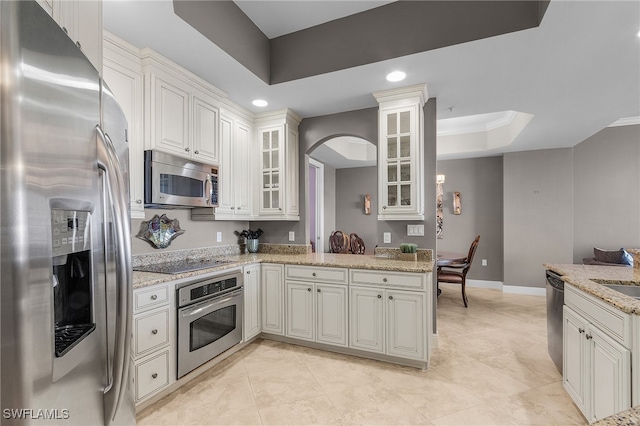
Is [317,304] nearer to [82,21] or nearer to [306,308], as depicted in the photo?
[306,308]

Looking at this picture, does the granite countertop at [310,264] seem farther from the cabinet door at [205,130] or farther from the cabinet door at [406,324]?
the cabinet door at [205,130]

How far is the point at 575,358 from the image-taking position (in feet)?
6.67

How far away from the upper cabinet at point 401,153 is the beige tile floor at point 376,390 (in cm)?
142

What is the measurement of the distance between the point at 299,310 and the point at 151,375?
1361 millimetres

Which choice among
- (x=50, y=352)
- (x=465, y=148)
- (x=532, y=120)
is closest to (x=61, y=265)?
(x=50, y=352)

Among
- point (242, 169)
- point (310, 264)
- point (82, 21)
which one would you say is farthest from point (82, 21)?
point (242, 169)

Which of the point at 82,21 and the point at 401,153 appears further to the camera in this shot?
the point at 401,153

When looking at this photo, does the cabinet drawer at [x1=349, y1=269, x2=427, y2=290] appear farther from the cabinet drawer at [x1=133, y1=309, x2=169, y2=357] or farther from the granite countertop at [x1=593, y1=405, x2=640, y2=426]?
the granite countertop at [x1=593, y1=405, x2=640, y2=426]

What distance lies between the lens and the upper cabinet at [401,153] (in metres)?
2.93

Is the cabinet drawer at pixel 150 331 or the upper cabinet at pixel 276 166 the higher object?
the upper cabinet at pixel 276 166

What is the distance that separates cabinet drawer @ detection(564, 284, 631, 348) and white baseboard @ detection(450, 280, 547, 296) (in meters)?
3.65

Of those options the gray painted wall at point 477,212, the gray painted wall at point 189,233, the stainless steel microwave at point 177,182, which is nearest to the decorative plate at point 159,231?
→ the gray painted wall at point 189,233

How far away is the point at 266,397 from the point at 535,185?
5572 millimetres

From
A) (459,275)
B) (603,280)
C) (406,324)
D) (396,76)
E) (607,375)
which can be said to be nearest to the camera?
(607,375)
